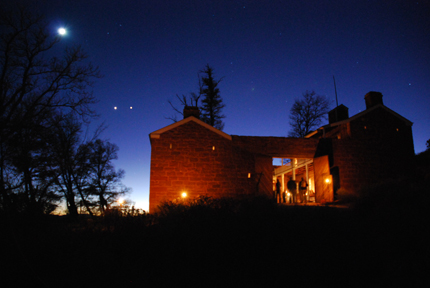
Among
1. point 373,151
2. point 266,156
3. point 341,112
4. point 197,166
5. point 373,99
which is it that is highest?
point 373,99

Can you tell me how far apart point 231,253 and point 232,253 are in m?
0.02

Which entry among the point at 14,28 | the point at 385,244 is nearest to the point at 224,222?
the point at 385,244

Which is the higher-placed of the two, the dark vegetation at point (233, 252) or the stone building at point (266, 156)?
the stone building at point (266, 156)

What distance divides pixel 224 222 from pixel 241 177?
7703 millimetres

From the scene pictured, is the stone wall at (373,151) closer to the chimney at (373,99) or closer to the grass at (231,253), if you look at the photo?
the chimney at (373,99)

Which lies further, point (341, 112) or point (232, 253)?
point (341, 112)

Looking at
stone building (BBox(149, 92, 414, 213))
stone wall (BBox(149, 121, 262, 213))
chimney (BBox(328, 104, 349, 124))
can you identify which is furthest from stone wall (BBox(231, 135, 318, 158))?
chimney (BBox(328, 104, 349, 124))

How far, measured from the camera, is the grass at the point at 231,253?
429 centimetres

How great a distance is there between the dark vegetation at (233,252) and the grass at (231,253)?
0.06ft

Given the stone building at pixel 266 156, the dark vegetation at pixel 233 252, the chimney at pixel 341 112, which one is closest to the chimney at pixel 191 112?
the stone building at pixel 266 156

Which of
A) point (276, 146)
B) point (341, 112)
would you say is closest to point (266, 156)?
point (276, 146)

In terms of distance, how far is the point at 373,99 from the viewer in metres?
15.9

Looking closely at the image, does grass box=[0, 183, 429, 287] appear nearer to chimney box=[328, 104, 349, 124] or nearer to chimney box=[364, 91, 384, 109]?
chimney box=[328, 104, 349, 124]

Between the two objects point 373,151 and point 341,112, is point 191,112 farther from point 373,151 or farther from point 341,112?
point 373,151
